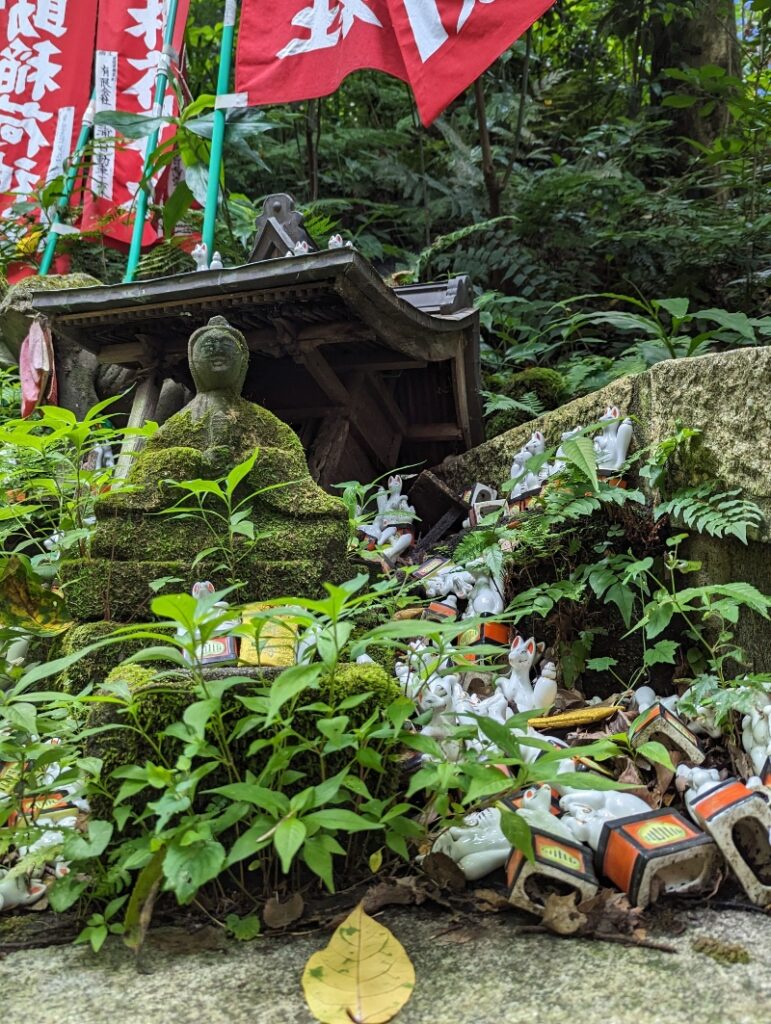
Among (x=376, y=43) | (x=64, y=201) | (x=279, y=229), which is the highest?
(x=376, y=43)

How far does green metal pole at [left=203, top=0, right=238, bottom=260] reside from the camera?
566cm

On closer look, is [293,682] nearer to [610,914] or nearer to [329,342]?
[610,914]

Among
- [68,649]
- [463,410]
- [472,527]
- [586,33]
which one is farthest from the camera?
[586,33]

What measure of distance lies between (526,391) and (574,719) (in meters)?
3.62

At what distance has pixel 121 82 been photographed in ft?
23.7

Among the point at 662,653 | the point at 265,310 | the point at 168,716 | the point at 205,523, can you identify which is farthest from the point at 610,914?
the point at 265,310

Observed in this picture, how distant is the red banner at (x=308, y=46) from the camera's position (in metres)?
5.70

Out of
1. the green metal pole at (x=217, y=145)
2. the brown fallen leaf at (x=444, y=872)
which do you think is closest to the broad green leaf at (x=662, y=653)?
the brown fallen leaf at (x=444, y=872)

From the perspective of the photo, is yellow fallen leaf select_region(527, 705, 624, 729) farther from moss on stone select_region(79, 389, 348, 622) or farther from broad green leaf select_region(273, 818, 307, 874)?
broad green leaf select_region(273, 818, 307, 874)

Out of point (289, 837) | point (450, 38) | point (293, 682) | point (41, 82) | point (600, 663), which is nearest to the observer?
point (289, 837)

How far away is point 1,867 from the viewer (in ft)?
7.25

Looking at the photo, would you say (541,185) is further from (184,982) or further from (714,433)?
(184,982)

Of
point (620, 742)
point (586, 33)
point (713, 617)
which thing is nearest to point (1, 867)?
point (620, 742)

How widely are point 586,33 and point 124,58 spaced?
691 centimetres
